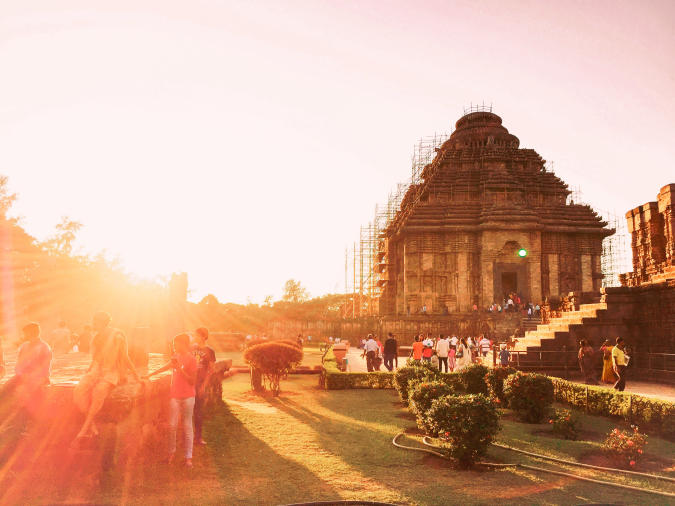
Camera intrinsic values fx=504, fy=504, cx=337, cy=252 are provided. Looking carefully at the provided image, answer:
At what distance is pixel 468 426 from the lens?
7438mm

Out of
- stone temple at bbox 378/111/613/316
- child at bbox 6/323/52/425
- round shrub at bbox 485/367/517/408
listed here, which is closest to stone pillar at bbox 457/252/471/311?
stone temple at bbox 378/111/613/316

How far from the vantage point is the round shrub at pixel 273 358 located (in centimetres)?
1514

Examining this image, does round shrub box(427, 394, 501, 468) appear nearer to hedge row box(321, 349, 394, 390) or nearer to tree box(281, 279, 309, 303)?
hedge row box(321, 349, 394, 390)

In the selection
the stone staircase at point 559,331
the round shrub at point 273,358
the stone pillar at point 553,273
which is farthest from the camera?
the stone pillar at point 553,273

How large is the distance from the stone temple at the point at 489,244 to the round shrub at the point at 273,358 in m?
25.7

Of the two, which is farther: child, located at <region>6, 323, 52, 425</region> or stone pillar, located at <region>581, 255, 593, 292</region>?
stone pillar, located at <region>581, 255, 593, 292</region>

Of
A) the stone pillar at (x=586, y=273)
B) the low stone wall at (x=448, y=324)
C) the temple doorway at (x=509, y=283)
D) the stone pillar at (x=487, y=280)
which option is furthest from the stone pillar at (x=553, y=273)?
the low stone wall at (x=448, y=324)

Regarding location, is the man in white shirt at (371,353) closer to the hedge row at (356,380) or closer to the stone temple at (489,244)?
the hedge row at (356,380)

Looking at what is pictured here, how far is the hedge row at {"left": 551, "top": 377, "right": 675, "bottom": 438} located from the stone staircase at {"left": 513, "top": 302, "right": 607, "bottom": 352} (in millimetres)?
3894

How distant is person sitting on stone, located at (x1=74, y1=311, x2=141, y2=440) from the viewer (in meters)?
6.28

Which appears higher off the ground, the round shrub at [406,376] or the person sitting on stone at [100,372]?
the person sitting on stone at [100,372]

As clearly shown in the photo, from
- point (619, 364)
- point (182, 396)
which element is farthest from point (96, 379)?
point (619, 364)

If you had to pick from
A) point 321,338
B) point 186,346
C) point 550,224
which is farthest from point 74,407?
point 550,224

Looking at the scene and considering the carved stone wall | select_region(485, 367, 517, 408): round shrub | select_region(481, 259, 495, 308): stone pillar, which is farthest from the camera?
select_region(481, 259, 495, 308): stone pillar
